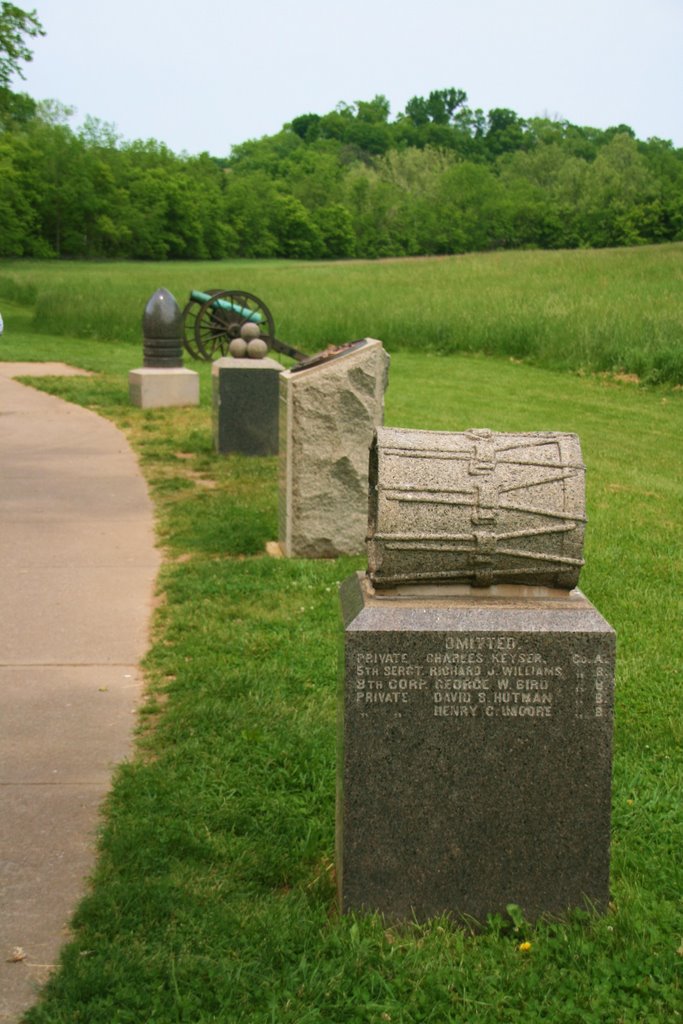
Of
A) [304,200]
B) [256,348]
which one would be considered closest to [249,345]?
[256,348]

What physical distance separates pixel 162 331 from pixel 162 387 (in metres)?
0.71

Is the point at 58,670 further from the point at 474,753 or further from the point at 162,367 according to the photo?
the point at 162,367

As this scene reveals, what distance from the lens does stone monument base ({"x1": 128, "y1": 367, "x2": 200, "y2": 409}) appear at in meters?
15.1

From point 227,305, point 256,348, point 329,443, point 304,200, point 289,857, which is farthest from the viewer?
point 304,200

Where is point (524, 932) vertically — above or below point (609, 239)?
below

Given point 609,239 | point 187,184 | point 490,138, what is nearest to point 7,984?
point 609,239

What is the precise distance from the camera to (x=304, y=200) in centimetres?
8150

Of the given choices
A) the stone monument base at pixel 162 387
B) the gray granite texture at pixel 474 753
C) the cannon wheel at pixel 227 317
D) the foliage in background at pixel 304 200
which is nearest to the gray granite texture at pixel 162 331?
the stone monument base at pixel 162 387

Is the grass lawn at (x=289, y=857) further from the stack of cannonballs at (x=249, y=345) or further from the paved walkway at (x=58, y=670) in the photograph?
the stack of cannonballs at (x=249, y=345)

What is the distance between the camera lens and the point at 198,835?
3971 millimetres

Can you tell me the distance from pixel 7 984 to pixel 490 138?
123m

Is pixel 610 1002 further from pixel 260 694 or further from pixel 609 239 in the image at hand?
pixel 609 239

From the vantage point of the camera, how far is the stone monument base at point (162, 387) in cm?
1513

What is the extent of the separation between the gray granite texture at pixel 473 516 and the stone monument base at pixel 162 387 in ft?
39.3
